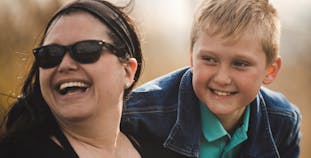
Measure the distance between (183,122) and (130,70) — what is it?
62 cm

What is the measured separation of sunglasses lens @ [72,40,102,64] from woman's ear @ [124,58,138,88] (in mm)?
189

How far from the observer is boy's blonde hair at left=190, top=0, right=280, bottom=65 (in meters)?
2.99

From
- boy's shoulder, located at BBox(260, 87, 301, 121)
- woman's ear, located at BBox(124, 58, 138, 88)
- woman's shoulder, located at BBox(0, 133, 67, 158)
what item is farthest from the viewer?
boy's shoulder, located at BBox(260, 87, 301, 121)

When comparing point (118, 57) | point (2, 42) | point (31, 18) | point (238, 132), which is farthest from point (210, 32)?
point (31, 18)

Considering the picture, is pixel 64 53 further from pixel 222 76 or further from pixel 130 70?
pixel 222 76

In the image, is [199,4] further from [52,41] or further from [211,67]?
[52,41]

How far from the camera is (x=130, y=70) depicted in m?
2.49

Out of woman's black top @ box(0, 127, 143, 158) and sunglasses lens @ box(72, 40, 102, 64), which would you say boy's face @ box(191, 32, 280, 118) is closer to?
sunglasses lens @ box(72, 40, 102, 64)

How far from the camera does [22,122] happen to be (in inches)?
91.0

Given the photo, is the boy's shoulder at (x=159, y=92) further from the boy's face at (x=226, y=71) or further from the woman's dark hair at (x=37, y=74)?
the woman's dark hair at (x=37, y=74)

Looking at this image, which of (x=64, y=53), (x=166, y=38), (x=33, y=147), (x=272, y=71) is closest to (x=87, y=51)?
(x=64, y=53)

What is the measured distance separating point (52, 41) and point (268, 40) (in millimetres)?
1200

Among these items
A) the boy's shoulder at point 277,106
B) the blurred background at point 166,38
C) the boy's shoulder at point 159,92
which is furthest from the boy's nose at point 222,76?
the blurred background at point 166,38

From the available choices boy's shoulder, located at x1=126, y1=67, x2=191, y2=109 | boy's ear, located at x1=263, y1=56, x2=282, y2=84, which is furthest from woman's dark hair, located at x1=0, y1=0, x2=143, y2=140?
boy's ear, located at x1=263, y1=56, x2=282, y2=84
